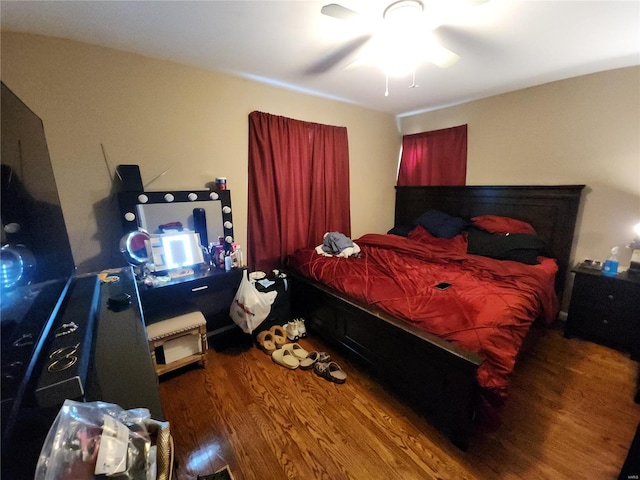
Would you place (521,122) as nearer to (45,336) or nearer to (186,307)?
(186,307)

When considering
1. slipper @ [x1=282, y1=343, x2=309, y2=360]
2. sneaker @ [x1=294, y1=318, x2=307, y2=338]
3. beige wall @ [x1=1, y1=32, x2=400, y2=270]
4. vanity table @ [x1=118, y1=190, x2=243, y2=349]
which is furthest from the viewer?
sneaker @ [x1=294, y1=318, x2=307, y2=338]

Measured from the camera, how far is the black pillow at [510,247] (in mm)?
2479

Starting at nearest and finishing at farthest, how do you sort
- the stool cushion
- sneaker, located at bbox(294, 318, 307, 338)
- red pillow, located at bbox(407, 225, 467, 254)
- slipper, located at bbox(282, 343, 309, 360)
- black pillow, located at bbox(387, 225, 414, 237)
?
the stool cushion < slipper, located at bbox(282, 343, 309, 360) < sneaker, located at bbox(294, 318, 307, 338) < red pillow, located at bbox(407, 225, 467, 254) < black pillow, located at bbox(387, 225, 414, 237)

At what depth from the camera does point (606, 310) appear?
226cm

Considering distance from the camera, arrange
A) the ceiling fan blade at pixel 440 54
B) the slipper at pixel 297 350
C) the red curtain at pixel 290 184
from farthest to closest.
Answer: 1. the red curtain at pixel 290 184
2. the slipper at pixel 297 350
3. the ceiling fan blade at pixel 440 54

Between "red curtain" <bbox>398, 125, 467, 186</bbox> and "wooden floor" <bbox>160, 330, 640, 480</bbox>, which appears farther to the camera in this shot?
"red curtain" <bbox>398, 125, 467, 186</bbox>

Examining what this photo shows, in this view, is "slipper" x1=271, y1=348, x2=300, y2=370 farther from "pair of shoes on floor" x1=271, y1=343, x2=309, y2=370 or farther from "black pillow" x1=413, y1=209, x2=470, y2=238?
"black pillow" x1=413, y1=209, x2=470, y2=238

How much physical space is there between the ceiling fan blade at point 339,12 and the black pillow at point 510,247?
2282mm

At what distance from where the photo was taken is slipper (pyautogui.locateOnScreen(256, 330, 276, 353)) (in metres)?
2.32

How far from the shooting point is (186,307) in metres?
2.30

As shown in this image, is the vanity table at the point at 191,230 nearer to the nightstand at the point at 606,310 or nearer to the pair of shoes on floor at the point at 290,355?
the pair of shoes on floor at the point at 290,355

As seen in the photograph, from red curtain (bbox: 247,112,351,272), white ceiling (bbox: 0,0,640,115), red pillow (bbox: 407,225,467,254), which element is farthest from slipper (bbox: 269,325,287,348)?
white ceiling (bbox: 0,0,640,115)

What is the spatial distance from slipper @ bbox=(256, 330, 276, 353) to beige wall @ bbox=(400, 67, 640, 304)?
295cm

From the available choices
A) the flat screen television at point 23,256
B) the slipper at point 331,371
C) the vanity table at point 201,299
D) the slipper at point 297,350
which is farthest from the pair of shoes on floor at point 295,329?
the flat screen television at point 23,256
